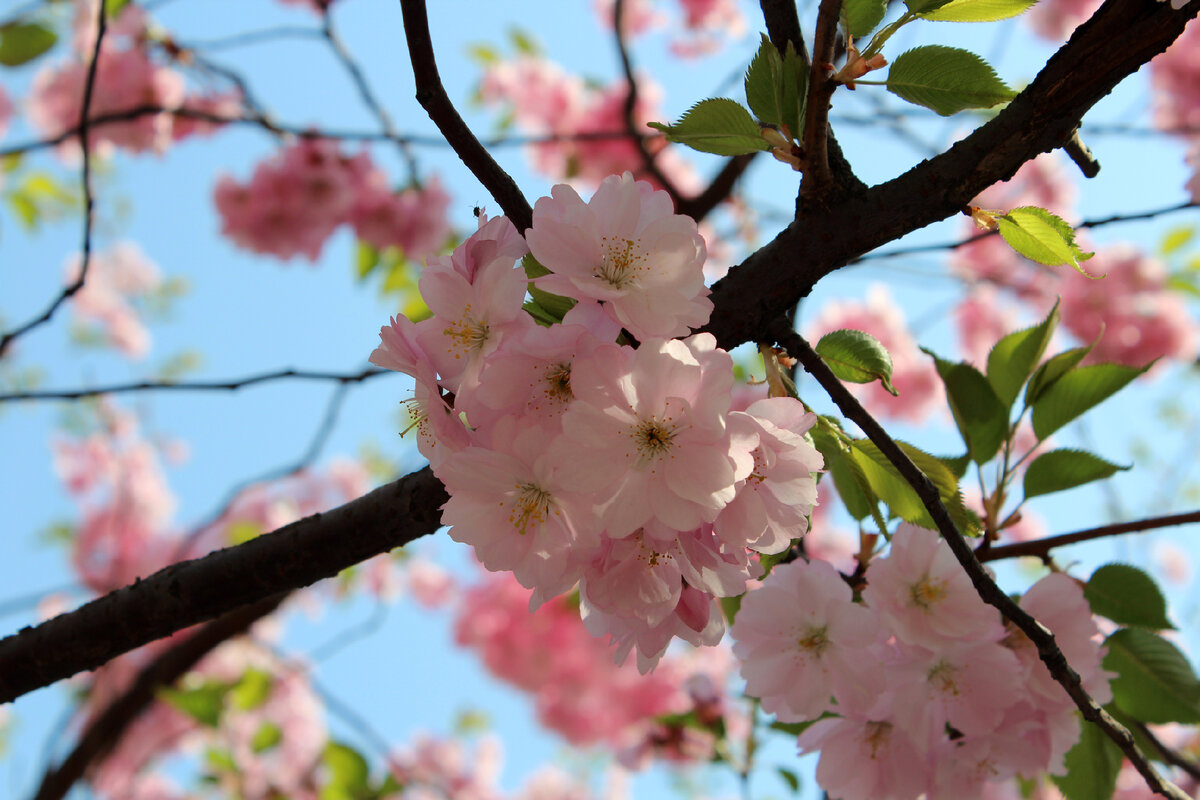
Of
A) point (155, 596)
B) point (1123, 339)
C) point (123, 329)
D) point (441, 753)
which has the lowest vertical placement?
point (155, 596)

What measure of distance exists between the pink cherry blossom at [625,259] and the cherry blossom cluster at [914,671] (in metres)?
0.38

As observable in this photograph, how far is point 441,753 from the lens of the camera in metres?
5.56

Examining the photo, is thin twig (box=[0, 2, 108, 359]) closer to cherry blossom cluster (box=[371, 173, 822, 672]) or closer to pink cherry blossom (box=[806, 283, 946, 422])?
cherry blossom cluster (box=[371, 173, 822, 672])

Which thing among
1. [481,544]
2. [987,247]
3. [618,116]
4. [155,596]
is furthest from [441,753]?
[481,544]

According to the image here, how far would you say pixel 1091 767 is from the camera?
0.94m

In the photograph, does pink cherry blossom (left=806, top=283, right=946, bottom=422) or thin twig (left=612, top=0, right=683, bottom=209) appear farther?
pink cherry blossom (left=806, top=283, right=946, bottom=422)

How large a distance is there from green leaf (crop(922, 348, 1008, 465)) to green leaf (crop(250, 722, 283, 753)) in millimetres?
Result: 1858

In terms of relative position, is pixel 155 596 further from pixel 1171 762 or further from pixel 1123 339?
pixel 1123 339

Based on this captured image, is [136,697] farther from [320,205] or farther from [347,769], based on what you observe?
[320,205]

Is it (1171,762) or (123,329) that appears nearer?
(1171,762)

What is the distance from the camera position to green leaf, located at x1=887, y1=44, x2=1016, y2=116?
65 centimetres

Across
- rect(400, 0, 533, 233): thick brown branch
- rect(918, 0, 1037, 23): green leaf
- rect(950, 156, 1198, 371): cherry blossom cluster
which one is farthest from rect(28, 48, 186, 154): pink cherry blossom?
rect(950, 156, 1198, 371): cherry blossom cluster

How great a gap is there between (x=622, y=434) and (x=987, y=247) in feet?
15.8

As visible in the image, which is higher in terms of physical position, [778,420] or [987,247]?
[987,247]
